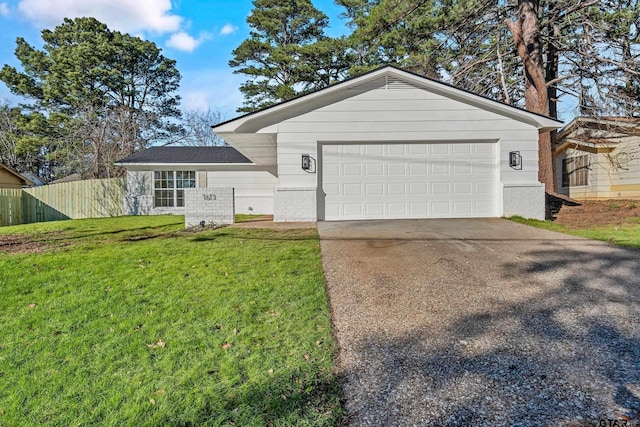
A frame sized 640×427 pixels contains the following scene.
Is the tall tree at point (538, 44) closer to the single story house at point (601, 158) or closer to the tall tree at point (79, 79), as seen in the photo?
the single story house at point (601, 158)

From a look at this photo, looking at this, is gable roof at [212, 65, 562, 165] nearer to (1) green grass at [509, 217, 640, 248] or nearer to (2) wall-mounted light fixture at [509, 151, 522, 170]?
(2) wall-mounted light fixture at [509, 151, 522, 170]

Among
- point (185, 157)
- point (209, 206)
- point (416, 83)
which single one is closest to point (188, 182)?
point (185, 157)

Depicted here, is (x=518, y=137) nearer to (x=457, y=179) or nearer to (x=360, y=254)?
(x=457, y=179)

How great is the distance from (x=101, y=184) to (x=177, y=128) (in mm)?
16437

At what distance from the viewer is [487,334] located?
9.47 feet

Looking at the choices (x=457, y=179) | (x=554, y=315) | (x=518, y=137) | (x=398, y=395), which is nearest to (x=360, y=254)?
(x=554, y=315)

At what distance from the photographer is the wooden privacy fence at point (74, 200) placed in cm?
1588

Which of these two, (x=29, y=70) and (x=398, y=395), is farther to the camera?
(x=29, y=70)

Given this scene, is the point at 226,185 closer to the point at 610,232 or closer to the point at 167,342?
the point at 167,342

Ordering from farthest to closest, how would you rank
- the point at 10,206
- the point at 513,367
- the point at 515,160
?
the point at 10,206 → the point at 515,160 → the point at 513,367

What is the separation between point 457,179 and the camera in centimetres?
953

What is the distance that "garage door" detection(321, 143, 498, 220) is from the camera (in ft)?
31.2

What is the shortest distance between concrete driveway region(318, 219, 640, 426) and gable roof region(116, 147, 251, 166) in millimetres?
11116

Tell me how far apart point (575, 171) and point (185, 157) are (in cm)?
1898
